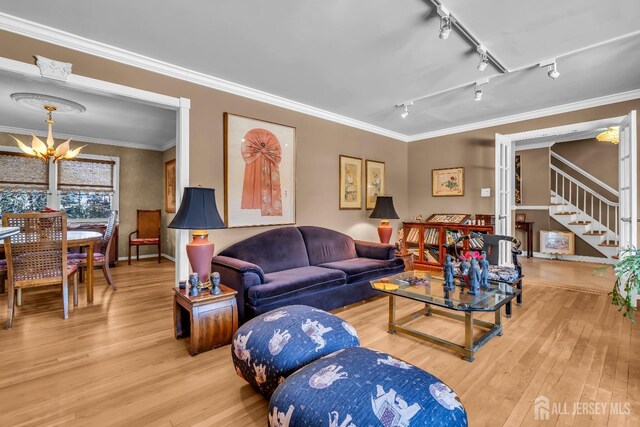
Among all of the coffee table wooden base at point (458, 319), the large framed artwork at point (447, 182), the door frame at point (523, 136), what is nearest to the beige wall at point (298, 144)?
the large framed artwork at point (447, 182)

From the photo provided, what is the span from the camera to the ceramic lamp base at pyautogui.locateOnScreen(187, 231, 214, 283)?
2.54 metres

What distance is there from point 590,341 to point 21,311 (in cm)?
546

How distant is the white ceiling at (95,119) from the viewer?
12.0 feet

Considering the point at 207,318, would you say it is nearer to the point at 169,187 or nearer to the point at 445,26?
the point at 445,26

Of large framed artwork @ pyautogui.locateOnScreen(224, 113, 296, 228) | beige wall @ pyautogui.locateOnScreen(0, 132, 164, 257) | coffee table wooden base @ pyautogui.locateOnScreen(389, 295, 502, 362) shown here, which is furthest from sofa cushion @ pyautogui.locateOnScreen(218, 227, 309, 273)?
beige wall @ pyautogui.locateOnScreen(0, 132, 164, 257)

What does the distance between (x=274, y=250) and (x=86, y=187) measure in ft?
15.8

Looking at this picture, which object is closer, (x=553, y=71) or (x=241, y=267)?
(x=241, y=267)

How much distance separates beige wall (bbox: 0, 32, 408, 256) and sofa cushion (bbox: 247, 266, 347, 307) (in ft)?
2.77

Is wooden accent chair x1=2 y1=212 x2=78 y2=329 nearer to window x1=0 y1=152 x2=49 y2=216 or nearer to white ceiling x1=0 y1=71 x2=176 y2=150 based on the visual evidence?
white ceiling x1=0 y1=71 x2=176 y2=150

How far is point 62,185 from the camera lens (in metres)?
5.72

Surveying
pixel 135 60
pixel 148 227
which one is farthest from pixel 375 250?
pixel 148 227

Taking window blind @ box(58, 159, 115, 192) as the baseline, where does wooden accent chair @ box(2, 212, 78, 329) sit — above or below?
below

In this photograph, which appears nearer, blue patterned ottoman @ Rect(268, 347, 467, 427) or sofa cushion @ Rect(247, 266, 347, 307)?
blue patterned ottoman @ Rect(268, 347, 467, 427)

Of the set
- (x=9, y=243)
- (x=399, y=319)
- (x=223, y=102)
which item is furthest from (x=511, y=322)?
(x=9, y=243)
